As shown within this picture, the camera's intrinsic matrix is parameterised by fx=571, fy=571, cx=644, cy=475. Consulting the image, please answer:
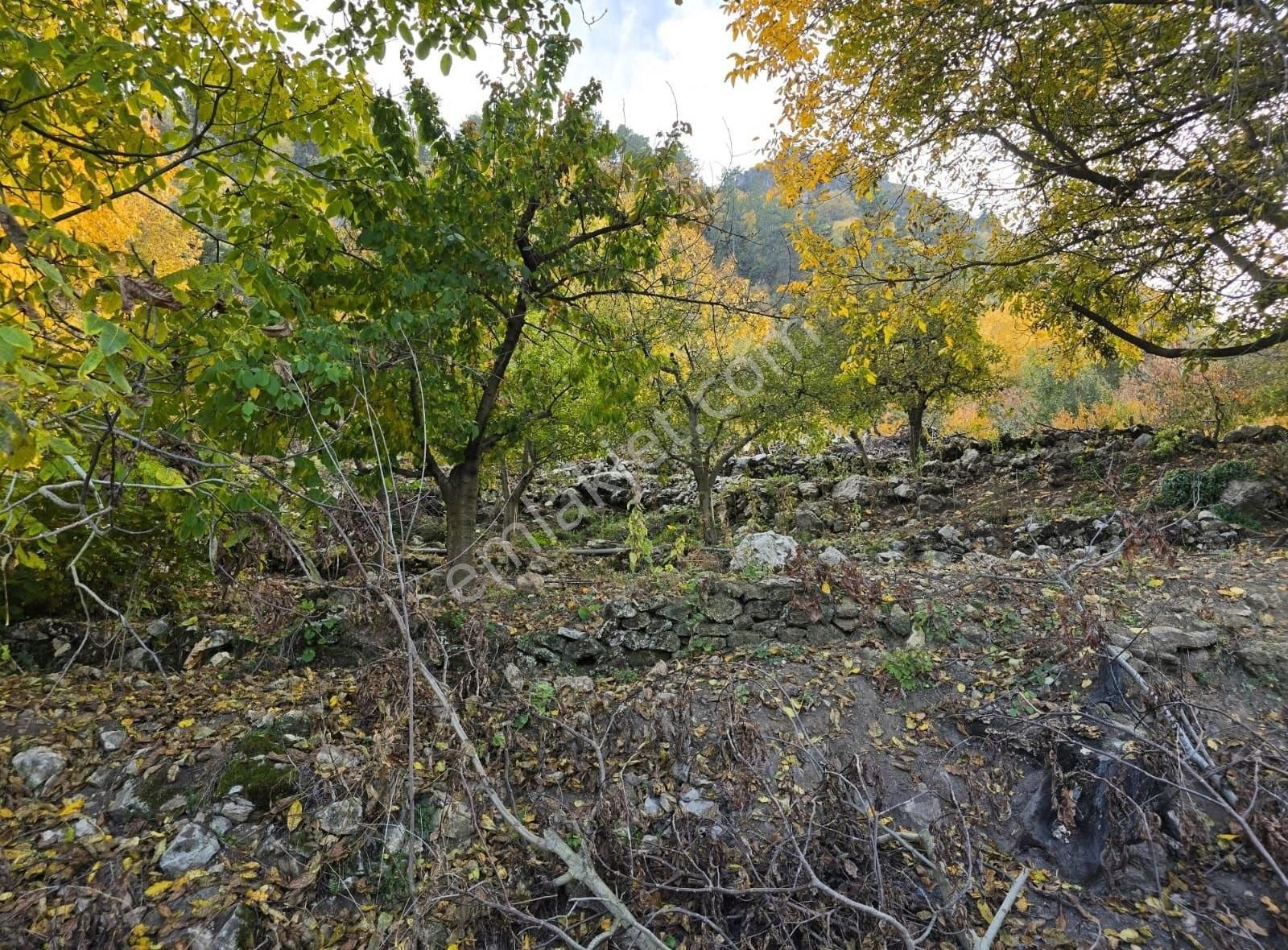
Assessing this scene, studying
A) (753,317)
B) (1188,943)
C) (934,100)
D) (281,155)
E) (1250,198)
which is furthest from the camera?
(753,317)

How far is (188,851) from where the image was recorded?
2.25 m

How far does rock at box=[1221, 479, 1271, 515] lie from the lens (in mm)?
6199

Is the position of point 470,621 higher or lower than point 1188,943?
higher

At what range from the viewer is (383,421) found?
360 cm

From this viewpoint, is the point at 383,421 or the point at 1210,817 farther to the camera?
the point at 383,421

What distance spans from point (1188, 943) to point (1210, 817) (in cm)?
67

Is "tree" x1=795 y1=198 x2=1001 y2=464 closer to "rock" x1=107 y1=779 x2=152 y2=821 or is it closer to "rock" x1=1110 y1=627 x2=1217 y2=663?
"rock" x1=1110 y1=627 x2=1217 y2=663

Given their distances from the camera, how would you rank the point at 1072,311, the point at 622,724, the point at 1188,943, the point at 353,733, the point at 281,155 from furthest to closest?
the point at 1072,311 < the point at 622,724 < the point at 353,733 < the point at 281,155 < the point at 1188,943

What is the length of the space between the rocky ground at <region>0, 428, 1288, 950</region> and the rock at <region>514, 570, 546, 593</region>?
46 centimetres

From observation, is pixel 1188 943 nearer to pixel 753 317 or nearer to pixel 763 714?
pixel 763 714

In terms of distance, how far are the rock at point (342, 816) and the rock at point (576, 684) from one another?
4.14ft

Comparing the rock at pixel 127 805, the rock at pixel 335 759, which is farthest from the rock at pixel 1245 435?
the rock at pixel 127 805

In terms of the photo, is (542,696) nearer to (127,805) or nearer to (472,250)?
(127,805)

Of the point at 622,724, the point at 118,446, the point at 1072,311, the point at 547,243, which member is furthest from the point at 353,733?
the point at 1072,311
